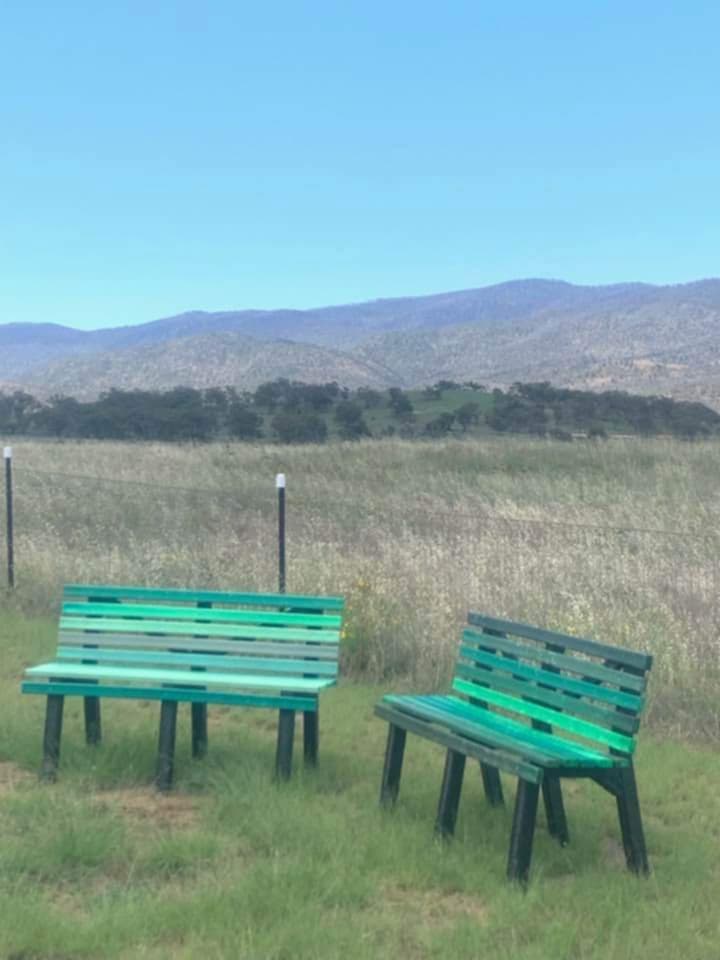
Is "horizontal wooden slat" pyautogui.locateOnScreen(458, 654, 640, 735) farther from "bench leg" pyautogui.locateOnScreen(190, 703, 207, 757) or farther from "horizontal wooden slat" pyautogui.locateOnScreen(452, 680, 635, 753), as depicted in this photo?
"bench leg" pyautogui.locateOnScreen(190, 703, 207, 757)

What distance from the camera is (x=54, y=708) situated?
6141 millimetres

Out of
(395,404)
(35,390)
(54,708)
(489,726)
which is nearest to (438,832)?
(489,726)

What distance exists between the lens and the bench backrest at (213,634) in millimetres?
6262

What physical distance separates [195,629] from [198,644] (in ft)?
0.27

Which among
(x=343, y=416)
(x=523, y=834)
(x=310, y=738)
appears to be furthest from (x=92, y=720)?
Answer: (x=343, y=416)

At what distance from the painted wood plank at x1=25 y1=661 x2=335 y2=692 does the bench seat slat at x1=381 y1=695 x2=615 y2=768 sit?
1.56 ft

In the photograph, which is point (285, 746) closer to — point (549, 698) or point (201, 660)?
point (201, 660)

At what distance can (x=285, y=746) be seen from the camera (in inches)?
233

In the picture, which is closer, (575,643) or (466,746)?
(466,746)

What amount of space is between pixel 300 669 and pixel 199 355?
10545 cm

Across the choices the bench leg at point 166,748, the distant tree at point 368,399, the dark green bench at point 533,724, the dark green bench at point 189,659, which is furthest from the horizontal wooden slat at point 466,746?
the distant tree at point 368,399

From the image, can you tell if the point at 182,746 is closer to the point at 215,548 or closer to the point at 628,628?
the point at 628,628

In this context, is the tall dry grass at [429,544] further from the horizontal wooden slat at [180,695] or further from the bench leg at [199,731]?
the horizontal wooden slat at [180,695]

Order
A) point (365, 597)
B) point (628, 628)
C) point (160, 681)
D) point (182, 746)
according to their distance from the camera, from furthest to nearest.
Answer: point (365, 597)
point (628, 628)
point (182, 746)
point (160, 681)
